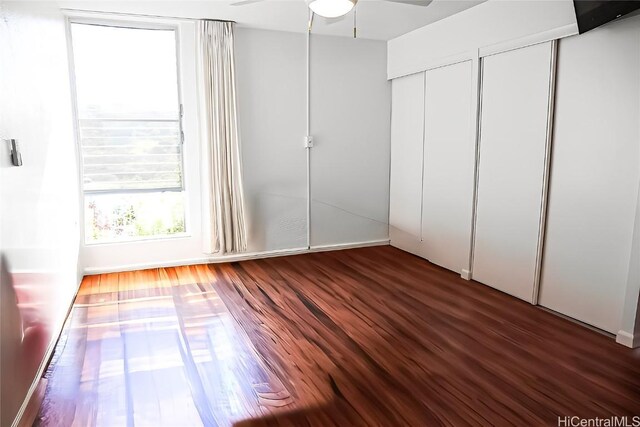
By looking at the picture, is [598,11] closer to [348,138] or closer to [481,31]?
[481,31]

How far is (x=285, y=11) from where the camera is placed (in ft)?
13.2

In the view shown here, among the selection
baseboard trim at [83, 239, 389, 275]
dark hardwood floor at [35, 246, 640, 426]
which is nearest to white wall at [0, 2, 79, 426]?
dark hardwood floor at [35, 246, 640, 426]

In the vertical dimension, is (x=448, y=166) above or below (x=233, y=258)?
above

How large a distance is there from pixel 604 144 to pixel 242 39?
3.52 metres

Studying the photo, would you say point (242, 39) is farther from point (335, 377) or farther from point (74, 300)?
point (335, 377)

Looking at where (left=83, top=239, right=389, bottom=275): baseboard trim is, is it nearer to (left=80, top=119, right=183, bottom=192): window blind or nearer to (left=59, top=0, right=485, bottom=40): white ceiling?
(left=80, top=119, right=183, bottom=192): window blind

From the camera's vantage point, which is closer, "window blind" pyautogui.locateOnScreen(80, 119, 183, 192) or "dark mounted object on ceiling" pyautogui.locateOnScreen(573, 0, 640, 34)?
"dark mounted object on ceiling" pyautogui.locateOnScreen(573, 0, 640, 34)

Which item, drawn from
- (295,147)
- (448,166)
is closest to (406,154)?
(448,166)

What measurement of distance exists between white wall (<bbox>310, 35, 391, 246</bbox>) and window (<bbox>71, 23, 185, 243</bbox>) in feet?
5.19

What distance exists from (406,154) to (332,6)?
293 cm

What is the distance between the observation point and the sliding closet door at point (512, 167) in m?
3.42

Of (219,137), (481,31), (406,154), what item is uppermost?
(481,31)

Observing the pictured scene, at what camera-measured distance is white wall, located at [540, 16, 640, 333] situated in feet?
9.24

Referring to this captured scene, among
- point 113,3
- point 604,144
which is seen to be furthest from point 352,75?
point 604,144
